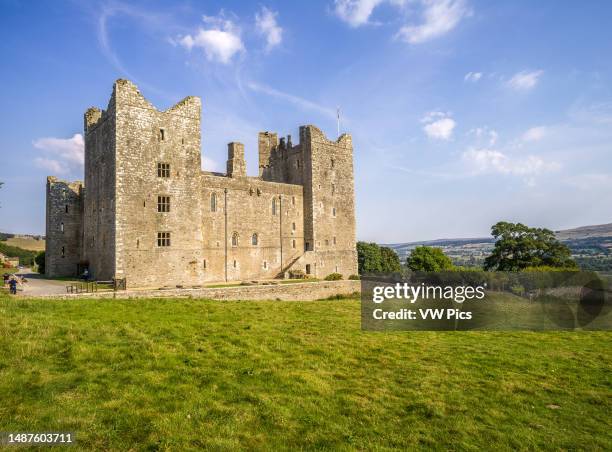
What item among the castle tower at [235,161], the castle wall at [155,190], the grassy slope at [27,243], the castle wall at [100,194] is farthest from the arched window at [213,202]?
the grassy slope at [27,243]

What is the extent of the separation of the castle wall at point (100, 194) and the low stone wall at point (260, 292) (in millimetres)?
6753

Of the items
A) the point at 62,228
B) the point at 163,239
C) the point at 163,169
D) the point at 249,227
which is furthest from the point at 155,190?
the point at 62,228

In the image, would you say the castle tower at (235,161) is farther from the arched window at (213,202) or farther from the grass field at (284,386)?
the grass field at (284,386)

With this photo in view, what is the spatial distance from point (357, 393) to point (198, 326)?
813 centimetres

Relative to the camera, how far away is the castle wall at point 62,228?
37.4 meters

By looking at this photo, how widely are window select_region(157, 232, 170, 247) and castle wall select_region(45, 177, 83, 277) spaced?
10.5 meters

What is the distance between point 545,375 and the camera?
12.6 metres

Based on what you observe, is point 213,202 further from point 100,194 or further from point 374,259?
point 374,259

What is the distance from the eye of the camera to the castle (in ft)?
101

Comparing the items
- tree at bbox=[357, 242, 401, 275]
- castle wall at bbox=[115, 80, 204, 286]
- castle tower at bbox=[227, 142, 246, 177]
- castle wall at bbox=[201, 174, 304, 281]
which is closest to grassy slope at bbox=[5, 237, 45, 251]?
tree at bbox=[357, 242, 401, 275]

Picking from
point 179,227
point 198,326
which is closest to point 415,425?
point 198,326

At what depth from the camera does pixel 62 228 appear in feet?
124

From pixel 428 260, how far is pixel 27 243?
381 ft

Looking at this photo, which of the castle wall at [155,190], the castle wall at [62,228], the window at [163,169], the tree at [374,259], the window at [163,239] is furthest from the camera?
the tree at [374,259]
